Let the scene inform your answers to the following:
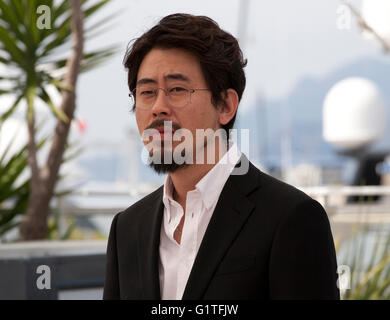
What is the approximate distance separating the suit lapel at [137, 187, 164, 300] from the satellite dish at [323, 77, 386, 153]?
9273mm

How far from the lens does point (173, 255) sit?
Answer: 1275 mm

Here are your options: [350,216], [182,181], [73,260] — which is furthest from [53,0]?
[182,181]

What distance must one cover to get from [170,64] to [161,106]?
8 centimetres

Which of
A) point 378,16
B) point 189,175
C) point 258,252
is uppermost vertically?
point 378,16

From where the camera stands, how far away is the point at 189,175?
1278 mm

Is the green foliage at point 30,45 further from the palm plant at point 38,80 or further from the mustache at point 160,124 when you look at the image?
the mustache at point 160,124

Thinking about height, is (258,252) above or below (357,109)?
below

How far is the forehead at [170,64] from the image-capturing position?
1.21 m

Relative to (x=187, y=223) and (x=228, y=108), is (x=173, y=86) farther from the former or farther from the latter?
(x=187, y=223)

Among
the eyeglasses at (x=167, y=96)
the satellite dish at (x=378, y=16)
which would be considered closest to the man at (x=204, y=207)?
the eyeglasses at (x=167, y=96)

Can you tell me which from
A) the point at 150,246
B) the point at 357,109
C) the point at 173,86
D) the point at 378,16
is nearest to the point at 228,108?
the point at 173,86

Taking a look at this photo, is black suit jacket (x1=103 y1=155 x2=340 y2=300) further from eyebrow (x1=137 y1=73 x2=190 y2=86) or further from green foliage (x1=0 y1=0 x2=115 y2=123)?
green foliage (x1=0 y1=0 x2=115 y2=123)

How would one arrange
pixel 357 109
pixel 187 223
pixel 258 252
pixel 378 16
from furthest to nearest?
pixel 357 109 → pixel 378 16 → pixel 187 223 → pixel 258 252

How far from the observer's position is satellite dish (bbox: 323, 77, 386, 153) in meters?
11.2
